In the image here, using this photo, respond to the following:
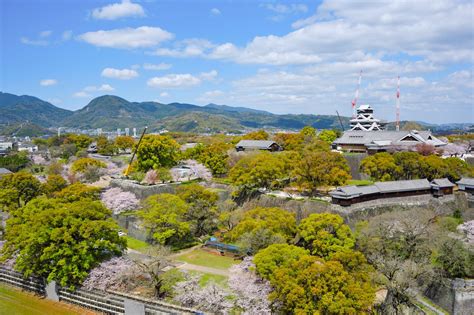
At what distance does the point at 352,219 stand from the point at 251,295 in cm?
1164

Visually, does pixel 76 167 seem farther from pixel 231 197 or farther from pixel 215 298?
pixel 215 298

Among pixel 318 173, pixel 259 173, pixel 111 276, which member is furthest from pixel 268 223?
pixel 111 276

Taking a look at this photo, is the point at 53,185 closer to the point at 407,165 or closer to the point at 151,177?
the point at 151,177

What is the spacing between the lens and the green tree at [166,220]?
23734mm

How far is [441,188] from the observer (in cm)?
2773

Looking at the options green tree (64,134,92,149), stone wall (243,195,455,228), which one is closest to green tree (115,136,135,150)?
green tree (64,134,92,149)

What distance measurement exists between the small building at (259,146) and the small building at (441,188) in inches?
822

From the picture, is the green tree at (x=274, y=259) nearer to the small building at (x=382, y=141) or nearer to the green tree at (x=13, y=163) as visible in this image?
the small building at (x=382, y=141)

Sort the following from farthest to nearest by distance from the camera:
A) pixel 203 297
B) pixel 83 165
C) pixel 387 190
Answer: pixel 83 165 → pixel 387 190 → pixel 203 297

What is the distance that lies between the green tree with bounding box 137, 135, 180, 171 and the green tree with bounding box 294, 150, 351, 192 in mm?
15162

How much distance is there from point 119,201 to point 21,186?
27.4 feet

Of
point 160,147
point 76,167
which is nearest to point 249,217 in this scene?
point 160,147

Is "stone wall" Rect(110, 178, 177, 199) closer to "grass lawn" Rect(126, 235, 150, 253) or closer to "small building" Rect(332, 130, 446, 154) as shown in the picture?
"grass lawn" Rect(126, 235, 150, 253)

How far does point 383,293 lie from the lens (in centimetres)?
1867
